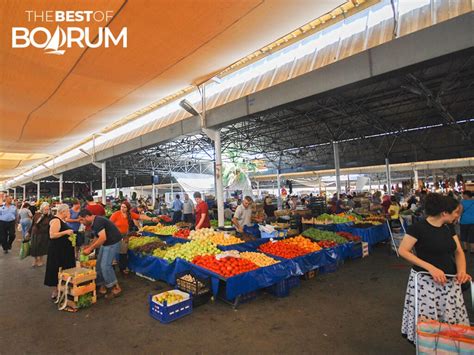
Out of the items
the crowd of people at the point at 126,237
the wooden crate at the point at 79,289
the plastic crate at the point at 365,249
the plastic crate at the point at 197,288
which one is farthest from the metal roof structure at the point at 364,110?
the wooden crate at the point at 79,289

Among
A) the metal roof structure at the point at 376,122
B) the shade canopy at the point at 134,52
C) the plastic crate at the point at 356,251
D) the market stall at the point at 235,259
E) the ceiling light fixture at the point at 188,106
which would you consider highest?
the metal roof structure at the point at 376,122

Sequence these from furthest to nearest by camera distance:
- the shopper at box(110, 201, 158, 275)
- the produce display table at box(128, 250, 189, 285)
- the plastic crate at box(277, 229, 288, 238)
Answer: the plastic crate at box(277, 229, 288, 238) → the shopper at box(110, 201, 158, 275) → the produce display table at box(128, 250, 189, 285)

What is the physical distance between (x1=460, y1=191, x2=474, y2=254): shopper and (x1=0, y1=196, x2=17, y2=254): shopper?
12334 millimetres

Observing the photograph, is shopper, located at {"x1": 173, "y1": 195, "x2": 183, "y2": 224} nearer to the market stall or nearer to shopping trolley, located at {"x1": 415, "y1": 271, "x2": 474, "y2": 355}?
the market stall

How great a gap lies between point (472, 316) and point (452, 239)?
2226 mm

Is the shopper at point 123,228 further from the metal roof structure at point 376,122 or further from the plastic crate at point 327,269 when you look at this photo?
the plastic crate at point 327,269

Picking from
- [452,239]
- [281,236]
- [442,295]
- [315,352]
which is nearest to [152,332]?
[315,352]

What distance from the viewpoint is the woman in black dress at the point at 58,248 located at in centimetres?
434

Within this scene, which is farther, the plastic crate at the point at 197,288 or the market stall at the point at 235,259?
the market stall at the point at 235,259

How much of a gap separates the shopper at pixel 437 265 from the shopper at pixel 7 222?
1020 centimetres

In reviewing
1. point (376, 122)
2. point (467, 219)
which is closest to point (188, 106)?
point (467, 219)

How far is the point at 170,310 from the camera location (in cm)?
375

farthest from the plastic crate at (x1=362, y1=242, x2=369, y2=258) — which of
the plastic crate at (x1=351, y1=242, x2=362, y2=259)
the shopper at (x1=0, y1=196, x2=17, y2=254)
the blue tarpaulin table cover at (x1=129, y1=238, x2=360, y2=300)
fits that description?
the shopper at (x1=0, y1=196, x2=17, y2=254)

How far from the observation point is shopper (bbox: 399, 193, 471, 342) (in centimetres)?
232
